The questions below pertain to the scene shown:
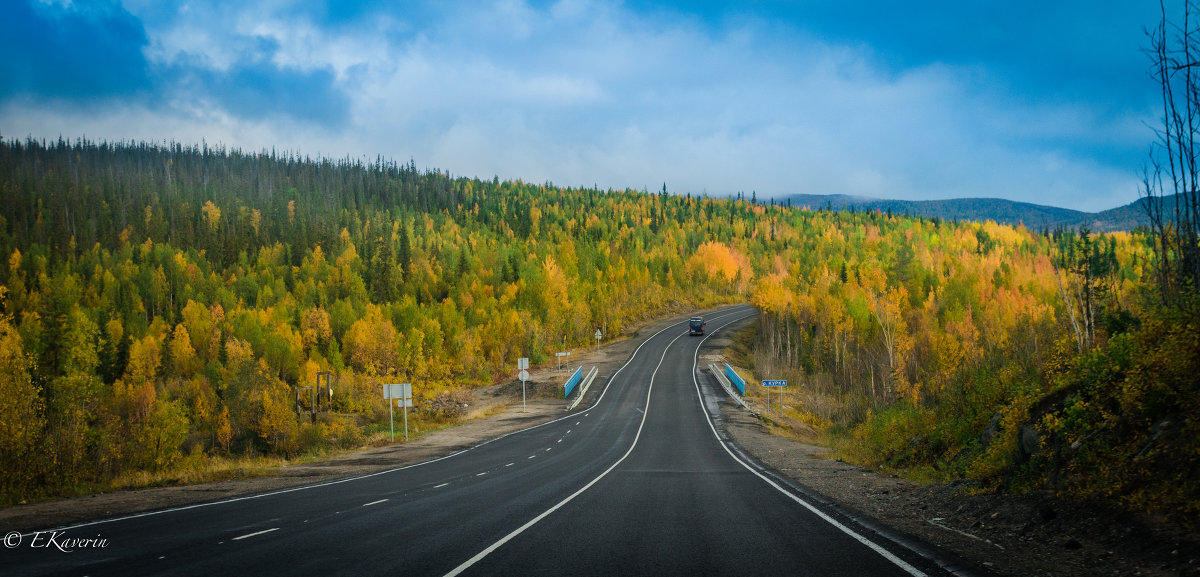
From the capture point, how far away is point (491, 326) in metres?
78.7

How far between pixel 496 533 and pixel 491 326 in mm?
70564

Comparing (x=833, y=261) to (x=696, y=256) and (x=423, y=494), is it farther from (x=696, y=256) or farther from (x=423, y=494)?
(x=423, y=494)

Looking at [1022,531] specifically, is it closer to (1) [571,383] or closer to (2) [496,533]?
(2) [496,533]

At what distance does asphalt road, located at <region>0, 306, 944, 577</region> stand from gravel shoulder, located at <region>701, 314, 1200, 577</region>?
79cm

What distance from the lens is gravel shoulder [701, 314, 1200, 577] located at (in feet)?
20.0

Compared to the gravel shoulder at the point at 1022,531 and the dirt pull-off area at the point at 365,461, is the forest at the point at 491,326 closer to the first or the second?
the gravel shoulder at the point at 1022,531

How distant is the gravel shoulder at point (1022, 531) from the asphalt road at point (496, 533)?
79 centimetres

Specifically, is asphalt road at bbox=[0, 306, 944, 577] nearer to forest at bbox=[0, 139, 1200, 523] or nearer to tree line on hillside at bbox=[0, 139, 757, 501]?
forest at bbox=[0, 139, 1200, 523]

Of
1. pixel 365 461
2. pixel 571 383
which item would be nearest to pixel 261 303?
pixel 571 383

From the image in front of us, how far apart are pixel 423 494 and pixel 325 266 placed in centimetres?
12028

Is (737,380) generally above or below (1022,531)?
below

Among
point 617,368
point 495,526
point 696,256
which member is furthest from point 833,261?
point 495,526

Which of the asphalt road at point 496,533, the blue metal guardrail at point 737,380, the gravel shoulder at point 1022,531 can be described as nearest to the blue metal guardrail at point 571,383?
the blue metal guardrail at point 737,380

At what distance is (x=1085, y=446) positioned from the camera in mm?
8445
